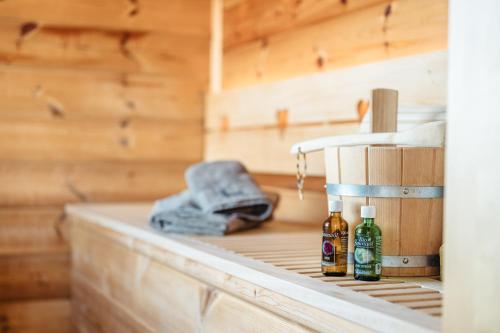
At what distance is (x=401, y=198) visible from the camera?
53.6 inches

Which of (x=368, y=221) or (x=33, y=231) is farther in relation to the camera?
(x=33, y=231)

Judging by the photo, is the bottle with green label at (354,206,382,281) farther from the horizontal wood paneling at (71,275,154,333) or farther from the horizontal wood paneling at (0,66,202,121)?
the horizontal wood paneling at (0,66,202,121)

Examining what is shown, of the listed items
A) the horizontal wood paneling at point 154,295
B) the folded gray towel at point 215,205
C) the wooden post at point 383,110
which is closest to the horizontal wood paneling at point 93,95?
the horizontal wood paneling at point 154,295

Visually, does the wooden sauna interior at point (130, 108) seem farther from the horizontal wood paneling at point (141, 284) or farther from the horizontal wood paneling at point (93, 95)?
the horizontal wood paneling at point (141, 284)

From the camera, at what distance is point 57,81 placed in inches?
117

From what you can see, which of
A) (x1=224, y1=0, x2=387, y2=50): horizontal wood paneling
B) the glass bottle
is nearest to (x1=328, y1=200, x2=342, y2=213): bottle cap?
the glass bottle

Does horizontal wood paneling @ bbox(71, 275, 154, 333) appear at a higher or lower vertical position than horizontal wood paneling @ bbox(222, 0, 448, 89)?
lower

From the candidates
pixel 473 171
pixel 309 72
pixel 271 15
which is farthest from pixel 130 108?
pixel 473 171

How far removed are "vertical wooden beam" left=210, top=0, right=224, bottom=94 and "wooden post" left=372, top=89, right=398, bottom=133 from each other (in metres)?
1.71

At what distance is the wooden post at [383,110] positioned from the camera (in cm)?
152

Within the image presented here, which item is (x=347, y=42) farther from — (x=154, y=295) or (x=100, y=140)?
(x=100, y=140)

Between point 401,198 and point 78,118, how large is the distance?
1.95 metres

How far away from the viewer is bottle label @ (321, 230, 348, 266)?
4.52ft

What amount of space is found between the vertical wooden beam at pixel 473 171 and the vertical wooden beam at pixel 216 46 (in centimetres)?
232
